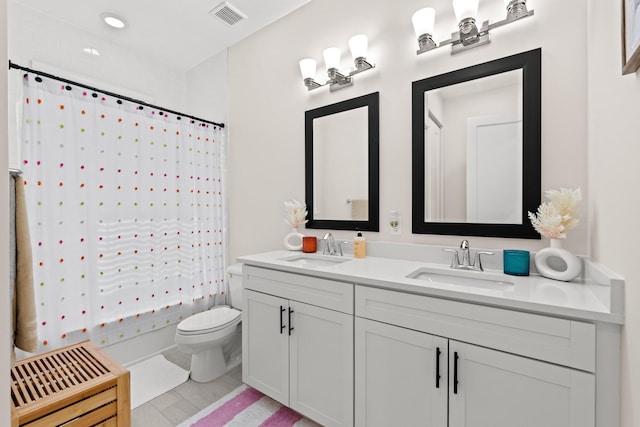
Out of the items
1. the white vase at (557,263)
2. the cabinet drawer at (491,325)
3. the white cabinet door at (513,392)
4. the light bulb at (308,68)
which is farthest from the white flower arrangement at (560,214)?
the light bulb at (308,68)

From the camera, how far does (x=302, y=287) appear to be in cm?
155

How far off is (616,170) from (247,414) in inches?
77.9

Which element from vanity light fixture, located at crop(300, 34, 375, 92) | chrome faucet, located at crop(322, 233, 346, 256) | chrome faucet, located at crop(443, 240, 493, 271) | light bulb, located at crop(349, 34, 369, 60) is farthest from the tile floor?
light bulb, located at crop(349, 34, 369, 60)

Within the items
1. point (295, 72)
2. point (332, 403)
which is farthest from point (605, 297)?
point (295, 72)

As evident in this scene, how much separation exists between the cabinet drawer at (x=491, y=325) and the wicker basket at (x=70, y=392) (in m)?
1.03

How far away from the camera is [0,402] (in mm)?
598

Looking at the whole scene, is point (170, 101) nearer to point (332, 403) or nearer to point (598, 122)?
point (332, 403)

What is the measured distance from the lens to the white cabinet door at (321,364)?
4.54ft

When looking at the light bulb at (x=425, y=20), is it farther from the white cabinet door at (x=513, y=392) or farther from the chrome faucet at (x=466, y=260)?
the white cabinet door at (x=513, y=392)

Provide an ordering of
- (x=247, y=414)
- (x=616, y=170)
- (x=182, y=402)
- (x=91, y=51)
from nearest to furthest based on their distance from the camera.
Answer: (x=616, y=170), (x=247, y=414), (x=182, y=402), (x=91, y=51)

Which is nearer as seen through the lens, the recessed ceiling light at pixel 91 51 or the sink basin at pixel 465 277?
the sink basin at pixel 465 277

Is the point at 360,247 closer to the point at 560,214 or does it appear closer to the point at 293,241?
the point at 293,241

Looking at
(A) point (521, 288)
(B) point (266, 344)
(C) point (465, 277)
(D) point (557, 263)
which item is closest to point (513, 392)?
(A) point (521, 288)

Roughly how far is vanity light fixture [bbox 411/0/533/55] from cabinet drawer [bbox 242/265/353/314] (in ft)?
4.46
